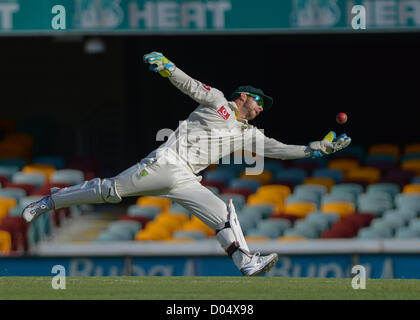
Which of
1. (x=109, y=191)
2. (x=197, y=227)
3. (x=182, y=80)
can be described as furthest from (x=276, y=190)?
(x=182, y=80)

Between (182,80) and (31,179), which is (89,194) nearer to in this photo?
(182,80)

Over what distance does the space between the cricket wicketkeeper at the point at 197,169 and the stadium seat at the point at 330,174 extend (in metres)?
7.74

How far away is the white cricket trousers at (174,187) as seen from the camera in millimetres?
9227

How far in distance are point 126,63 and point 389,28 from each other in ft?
17.2

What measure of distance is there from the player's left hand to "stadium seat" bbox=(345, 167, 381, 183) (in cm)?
757

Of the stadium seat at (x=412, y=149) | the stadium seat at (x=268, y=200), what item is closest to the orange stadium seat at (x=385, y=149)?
the stadium seat at (x=412, y=149)

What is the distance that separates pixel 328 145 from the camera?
A: 9.64 metres

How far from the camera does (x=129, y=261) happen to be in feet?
44.5

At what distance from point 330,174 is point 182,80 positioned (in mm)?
8562

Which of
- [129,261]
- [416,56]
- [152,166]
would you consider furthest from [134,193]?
[416,56]

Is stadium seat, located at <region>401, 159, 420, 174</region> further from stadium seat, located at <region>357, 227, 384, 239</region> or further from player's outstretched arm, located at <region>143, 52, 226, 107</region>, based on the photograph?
player's outstretched arm, located at <region>143, 52, 226, 107</region>

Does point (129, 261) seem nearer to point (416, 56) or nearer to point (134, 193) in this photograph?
point (134, 193)

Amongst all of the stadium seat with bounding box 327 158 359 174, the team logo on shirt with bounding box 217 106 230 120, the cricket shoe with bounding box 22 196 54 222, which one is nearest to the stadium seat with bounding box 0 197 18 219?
the stadium seat with bounding box 327 158 359 174

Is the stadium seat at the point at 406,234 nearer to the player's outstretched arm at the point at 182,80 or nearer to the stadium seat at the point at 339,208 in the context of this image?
the stadium seat at the point at 339,208
